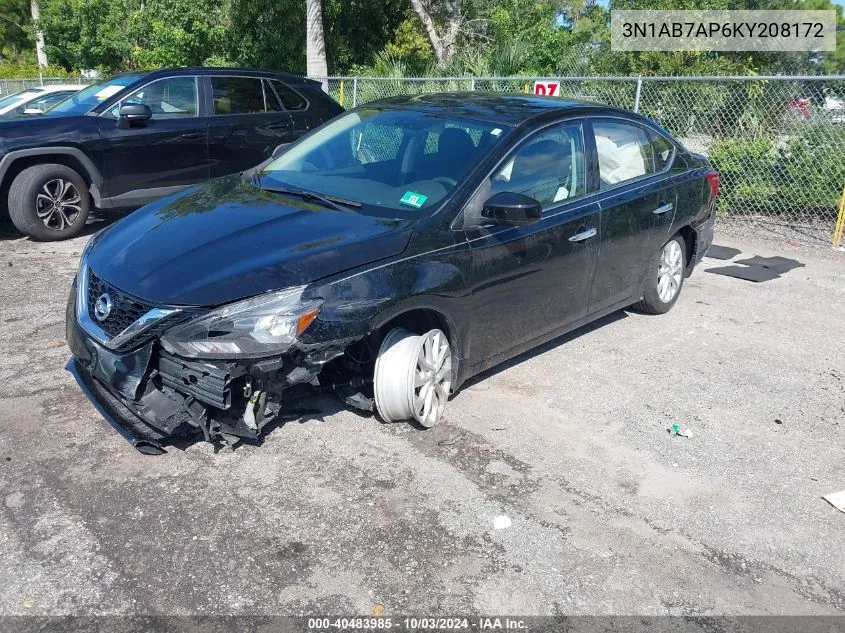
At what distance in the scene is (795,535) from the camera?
3.51m

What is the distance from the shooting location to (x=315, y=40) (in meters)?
16.2

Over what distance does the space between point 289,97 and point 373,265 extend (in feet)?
20.6

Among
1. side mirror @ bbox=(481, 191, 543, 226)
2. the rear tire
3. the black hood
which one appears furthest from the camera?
the rear tire

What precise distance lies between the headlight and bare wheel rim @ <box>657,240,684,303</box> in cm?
355

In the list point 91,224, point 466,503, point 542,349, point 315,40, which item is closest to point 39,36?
point 315,40

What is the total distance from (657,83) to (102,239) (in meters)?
9.39

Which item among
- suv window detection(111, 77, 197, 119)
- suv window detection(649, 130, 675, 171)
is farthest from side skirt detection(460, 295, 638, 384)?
suv window detection(111, 77, 197, 119)

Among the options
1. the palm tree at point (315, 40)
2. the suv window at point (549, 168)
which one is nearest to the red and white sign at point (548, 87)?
the suv window at point (549, 168)

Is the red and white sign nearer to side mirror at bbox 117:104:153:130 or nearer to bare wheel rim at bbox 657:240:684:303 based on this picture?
bare wheel rim at bbox 657:240:684:303

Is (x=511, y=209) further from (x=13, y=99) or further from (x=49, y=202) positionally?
(x=13, y=99)

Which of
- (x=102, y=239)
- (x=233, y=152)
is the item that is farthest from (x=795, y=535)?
(x=233, y=152)

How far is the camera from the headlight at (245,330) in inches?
134

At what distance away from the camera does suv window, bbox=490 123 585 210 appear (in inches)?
178

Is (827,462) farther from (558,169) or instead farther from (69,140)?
(69,140)
